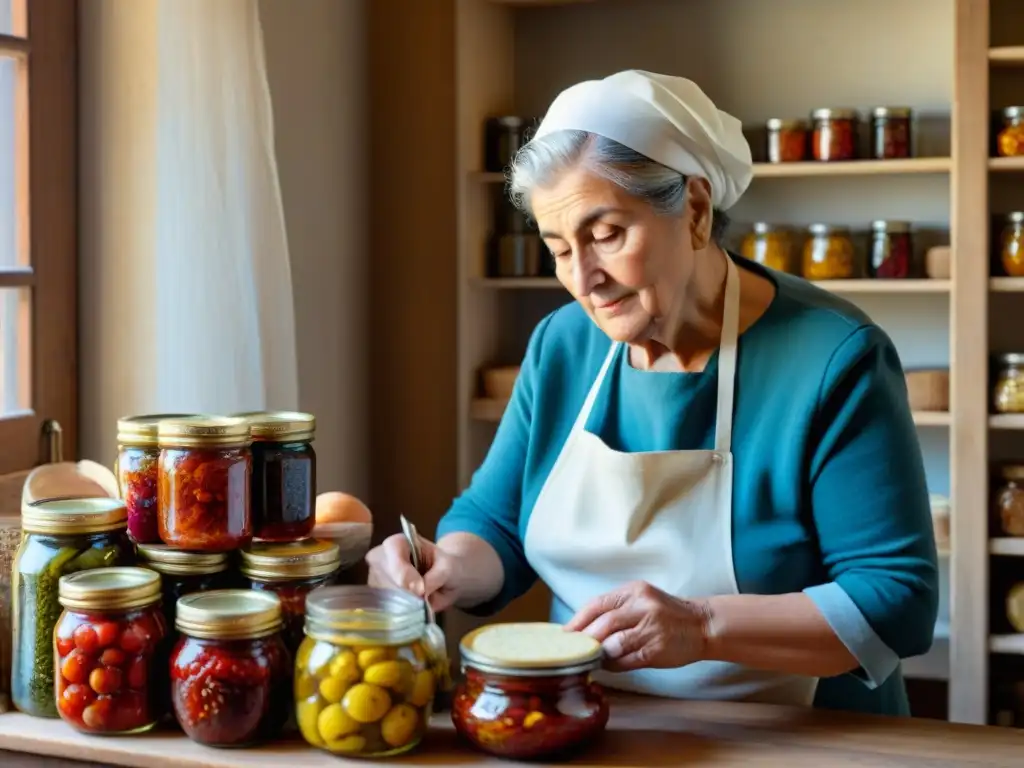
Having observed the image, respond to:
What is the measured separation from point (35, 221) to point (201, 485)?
119 centimetres

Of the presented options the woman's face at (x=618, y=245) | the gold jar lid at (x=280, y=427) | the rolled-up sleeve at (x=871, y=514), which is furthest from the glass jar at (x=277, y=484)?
the rolled-up sleeve at (x=871, y=514)

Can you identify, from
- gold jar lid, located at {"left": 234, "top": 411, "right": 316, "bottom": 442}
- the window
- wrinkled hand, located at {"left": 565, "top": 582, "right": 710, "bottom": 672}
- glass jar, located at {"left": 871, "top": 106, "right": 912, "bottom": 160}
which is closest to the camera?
wrinkled hand, located at {"left": 565, "top": 582, "right": 710, "bottom": 672}

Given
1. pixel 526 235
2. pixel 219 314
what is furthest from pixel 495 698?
pixel 526 235

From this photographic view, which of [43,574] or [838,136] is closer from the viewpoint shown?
[43,574]

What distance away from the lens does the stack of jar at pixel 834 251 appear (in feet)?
9.28

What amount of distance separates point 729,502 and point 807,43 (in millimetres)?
1933

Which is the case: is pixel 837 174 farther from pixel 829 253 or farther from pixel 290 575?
pixel 290 575

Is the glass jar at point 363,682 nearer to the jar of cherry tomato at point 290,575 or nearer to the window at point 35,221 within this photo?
the jar of cherry tomato at point 290,575

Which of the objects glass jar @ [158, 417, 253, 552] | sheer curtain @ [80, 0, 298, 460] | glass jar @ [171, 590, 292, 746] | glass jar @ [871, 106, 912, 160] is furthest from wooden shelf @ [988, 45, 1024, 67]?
glass jar @ [171, 590, 292, 746]

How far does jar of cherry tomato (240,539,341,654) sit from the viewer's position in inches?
49.3

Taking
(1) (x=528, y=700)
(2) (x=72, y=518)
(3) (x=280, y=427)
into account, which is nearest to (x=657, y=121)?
(3) (x=280, y=427)

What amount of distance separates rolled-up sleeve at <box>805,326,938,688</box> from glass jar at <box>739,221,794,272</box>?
1477 mm

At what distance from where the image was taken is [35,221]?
7.37ft

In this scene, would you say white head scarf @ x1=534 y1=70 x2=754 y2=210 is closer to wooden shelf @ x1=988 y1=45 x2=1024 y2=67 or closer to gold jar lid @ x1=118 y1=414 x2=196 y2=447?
gold jar lid @ x1=118 y1=414 x2=196 y2=447
